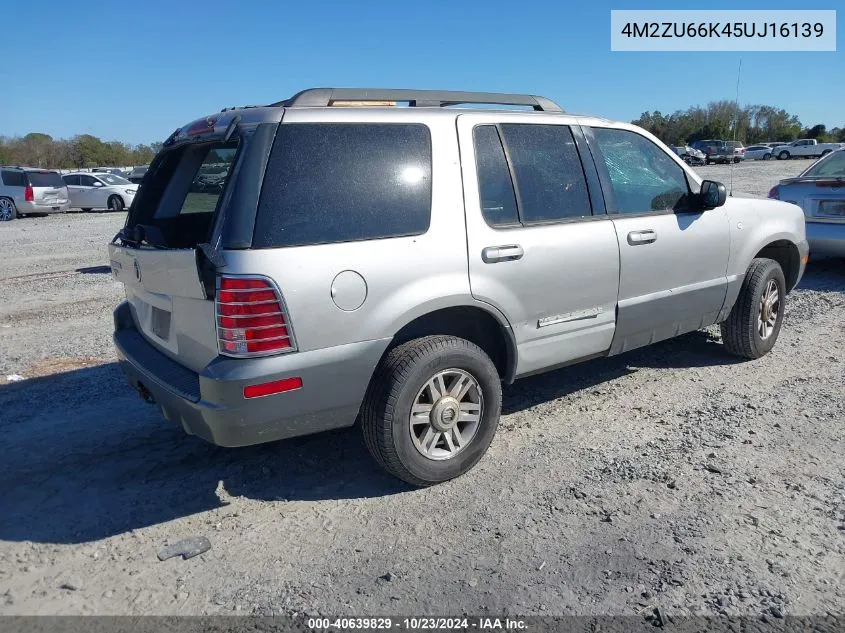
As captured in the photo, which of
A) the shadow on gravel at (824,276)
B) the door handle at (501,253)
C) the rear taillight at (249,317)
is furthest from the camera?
the shadow on gravel at (824,276)

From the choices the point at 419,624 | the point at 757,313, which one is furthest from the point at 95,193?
the point at 419,624

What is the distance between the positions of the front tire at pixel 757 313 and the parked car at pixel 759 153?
185 feet

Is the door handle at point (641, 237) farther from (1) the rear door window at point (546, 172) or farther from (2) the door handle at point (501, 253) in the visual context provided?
(2) the door handle at point (501, 253)

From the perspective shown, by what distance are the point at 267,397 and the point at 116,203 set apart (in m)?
24.1

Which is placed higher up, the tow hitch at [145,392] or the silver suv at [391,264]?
the silver suv at [391,264]

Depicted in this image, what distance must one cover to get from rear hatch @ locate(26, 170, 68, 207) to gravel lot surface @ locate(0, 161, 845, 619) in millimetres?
19155

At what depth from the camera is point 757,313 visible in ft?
17.8

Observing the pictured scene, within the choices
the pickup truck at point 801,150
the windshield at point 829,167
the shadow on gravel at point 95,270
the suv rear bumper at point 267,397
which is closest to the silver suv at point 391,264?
the suv rear bumper at point 267,397

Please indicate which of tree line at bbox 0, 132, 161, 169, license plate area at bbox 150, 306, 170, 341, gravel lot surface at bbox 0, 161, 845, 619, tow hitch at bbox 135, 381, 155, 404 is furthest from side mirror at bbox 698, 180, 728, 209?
tree line at bbox 0, 132, 161, 169

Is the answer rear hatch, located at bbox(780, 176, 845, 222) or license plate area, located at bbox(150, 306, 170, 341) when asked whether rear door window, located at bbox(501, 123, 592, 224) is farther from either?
rear hatch, located at bbox(780, 176, 845, 222)

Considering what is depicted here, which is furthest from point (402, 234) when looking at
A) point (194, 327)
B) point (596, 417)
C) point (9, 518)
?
point (9, 518)

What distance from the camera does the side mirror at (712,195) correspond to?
4.81 metres

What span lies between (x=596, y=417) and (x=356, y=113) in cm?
253

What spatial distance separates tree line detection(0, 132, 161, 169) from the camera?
6375cm
